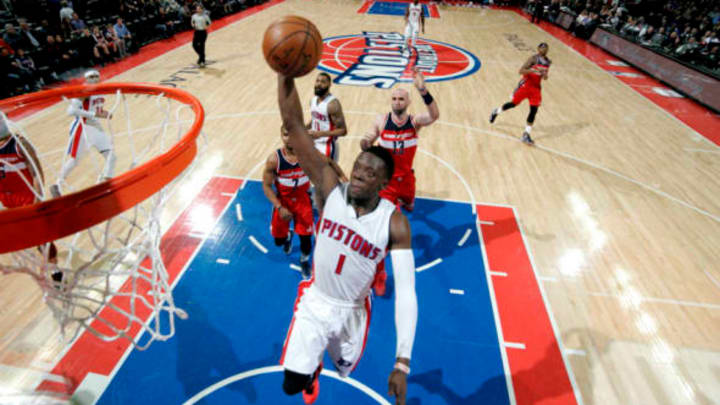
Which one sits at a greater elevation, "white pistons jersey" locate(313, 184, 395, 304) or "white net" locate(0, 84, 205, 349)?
"white pistons jersey" locate(313, 184, 395, 304)

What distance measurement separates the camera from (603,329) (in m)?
4.08

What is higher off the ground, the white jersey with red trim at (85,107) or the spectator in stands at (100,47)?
the white jersey with red trim at (85,107)

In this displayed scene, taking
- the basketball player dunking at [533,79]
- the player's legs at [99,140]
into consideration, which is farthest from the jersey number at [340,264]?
the basketball player dunking at [533,79]

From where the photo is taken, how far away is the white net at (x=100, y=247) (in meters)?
2.90

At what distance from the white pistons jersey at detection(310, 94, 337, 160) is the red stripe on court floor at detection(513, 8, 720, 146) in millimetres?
9143

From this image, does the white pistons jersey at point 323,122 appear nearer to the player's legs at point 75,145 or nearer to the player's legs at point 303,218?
the player's legs at point 303,218

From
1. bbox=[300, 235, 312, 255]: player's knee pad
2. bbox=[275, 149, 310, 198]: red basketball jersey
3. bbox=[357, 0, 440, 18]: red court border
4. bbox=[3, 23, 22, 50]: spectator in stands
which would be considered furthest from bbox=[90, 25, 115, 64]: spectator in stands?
bbox=[357, 0, 440, 18]: red court border

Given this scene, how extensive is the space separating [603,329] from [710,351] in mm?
1036

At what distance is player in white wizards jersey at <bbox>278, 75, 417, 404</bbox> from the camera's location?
→ 209cm

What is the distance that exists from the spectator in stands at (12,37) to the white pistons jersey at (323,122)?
9367mm

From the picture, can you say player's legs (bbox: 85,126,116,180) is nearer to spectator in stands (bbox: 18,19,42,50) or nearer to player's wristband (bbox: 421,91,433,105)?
player's wristband (bbox: 421,91,433,105)

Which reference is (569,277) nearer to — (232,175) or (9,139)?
(232,175)

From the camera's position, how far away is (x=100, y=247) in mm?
3947

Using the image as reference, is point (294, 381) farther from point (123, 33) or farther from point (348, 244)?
point (123, 33)
